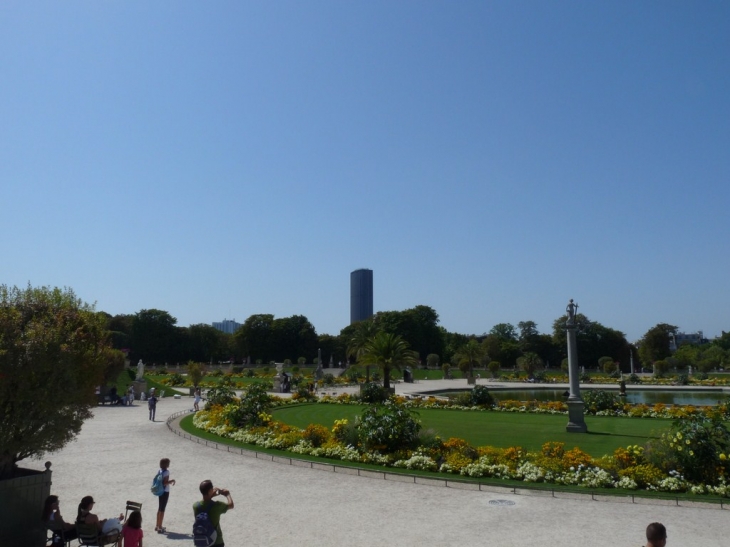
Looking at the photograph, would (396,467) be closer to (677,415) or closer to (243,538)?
(243,538)

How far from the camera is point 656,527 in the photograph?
211 inches

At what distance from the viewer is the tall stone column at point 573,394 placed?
2305 cm

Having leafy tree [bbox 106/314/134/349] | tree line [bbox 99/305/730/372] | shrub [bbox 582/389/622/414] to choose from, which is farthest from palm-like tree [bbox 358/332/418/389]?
leafy tree [bbox 106/314/134/349]

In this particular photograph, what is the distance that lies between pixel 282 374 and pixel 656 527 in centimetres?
4630

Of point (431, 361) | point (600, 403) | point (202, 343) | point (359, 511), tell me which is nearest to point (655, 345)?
point (431, 361)

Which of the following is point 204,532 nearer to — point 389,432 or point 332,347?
point 389,432

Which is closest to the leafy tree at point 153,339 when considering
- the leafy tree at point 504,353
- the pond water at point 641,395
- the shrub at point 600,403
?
the leafy tree at point 504,353

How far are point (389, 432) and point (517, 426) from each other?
33.2ft

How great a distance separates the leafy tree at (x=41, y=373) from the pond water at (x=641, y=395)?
1386 inches

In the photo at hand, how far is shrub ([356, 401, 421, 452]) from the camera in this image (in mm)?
17250

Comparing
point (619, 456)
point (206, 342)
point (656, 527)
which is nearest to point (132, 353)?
point (206, 342)

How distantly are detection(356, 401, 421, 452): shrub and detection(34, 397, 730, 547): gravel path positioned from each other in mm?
2361

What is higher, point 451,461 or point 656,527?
point 656,527

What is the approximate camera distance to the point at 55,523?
8852 mm
